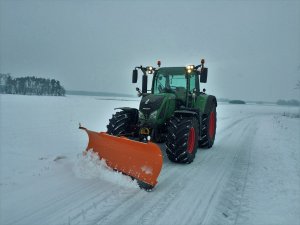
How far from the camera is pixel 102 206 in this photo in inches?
144

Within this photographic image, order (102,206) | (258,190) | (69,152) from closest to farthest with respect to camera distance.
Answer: (102,206) < (258,190) < (69,152)

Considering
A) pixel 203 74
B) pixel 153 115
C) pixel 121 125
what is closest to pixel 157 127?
pixel 153 115

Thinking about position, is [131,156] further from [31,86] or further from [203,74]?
[31,86]

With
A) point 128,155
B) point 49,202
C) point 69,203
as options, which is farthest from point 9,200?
point 128,155

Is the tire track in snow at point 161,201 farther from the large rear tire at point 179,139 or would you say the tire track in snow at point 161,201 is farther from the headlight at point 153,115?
the headlight at point 153,115

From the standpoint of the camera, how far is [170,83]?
7625 millimetres

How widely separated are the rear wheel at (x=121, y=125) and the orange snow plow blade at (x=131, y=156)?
0.94m

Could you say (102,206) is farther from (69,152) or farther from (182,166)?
(69,152)

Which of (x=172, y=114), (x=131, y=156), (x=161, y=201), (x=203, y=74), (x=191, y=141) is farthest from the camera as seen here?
(x=203, y=74)

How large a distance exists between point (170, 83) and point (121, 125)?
202 centimetres

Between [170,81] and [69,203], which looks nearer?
[69,203]

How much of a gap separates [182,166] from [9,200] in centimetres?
→ 340

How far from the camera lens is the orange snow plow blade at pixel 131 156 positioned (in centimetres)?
443

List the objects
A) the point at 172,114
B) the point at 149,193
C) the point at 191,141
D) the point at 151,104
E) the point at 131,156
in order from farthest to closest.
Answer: the point at 172,114 → the point at 151,104 → the point at 191,141 → the point at 131,156 → the point at 149,193
